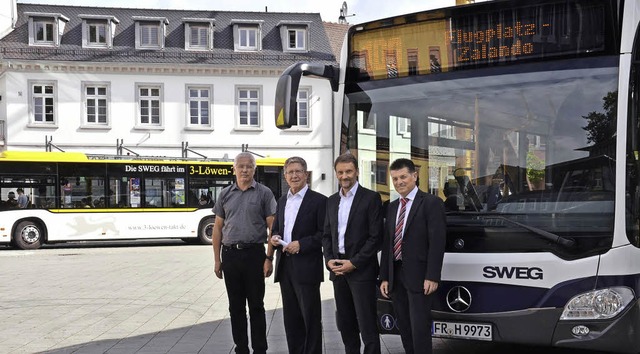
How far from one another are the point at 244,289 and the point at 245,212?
2.08 feet

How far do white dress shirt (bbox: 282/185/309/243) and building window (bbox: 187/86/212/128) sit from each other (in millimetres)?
28714

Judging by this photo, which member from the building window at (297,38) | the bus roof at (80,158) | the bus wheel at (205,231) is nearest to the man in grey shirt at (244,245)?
the bus roof at (80,158)

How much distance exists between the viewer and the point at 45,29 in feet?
112

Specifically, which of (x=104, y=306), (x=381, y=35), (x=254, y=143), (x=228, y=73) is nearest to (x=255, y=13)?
(x=228, y=73)

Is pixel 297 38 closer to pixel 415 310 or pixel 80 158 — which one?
pixel 80 158

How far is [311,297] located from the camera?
592 centimetres

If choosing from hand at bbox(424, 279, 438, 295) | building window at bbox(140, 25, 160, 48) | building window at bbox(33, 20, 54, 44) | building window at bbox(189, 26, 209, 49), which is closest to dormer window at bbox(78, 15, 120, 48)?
building window at bbox(140, 25, 160, 48)

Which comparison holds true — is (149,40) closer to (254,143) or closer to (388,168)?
(254,143)

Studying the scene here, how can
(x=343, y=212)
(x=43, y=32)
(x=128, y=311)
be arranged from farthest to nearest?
(x=43, y=32) < (x=128, y=311) < (x=343, y=212)

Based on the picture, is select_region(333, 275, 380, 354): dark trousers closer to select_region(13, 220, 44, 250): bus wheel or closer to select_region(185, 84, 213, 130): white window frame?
select_region(13, 220, 44, 250): bus wheel

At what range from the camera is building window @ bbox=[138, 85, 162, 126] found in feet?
111

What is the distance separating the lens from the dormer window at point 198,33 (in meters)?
35.5

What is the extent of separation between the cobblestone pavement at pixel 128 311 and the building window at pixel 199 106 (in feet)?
55.5

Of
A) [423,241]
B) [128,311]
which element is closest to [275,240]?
[423,241]
